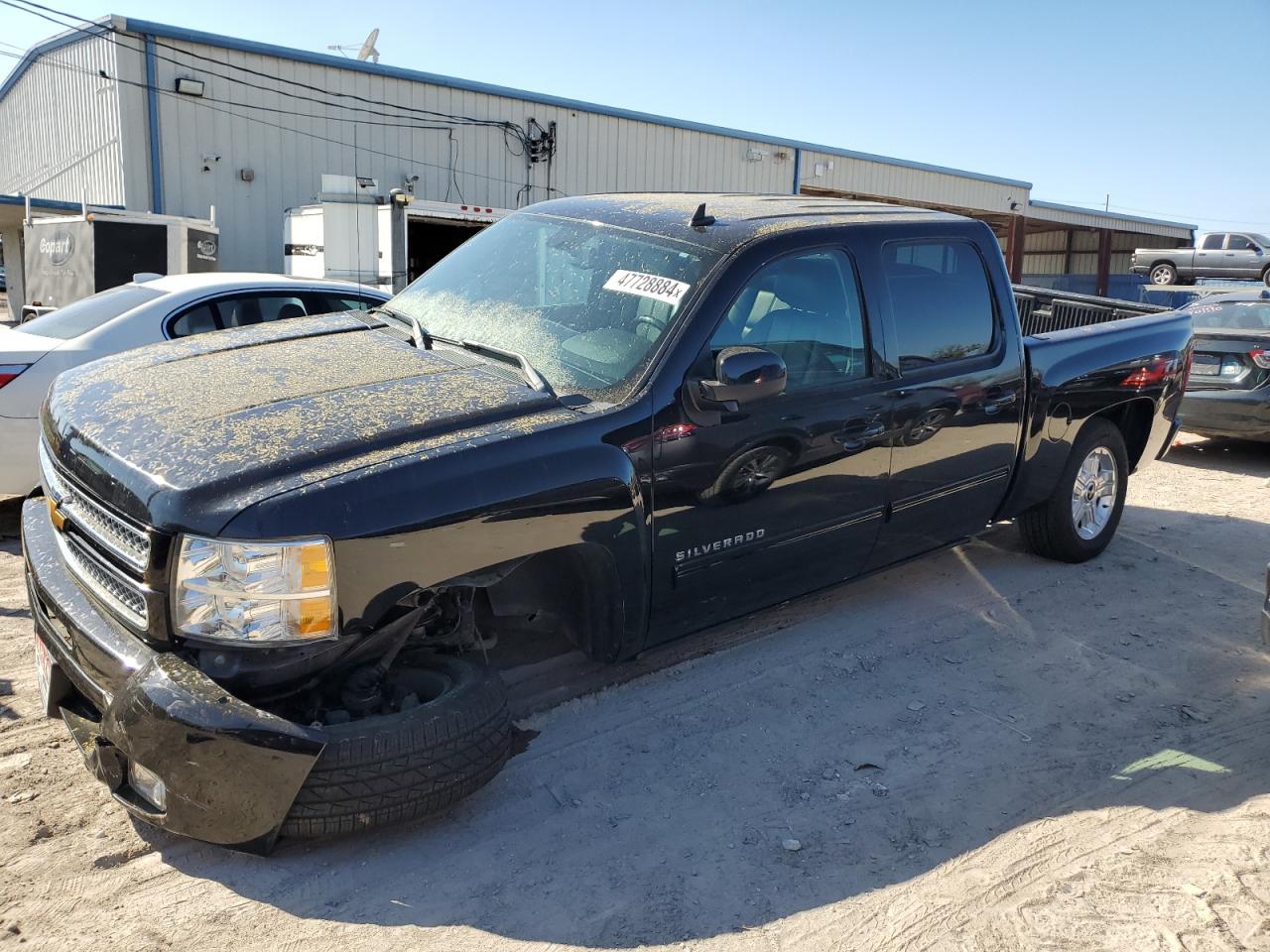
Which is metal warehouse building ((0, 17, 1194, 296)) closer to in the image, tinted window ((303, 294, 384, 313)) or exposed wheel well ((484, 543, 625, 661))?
tinted window ((303, 294, 384, 313))

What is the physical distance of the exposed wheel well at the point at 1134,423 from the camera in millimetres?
5977

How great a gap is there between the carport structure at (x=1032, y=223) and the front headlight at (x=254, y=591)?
19484mm

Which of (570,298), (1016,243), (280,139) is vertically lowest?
(570,298)

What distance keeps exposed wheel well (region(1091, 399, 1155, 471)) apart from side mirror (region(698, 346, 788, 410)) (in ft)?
10.9

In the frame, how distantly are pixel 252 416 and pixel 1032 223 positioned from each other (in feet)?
140

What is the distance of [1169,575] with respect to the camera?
5879mm

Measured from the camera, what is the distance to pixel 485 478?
2990mm

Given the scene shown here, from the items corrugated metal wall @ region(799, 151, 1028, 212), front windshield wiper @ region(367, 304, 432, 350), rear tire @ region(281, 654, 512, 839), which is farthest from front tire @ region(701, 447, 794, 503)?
corrugated metal wall @ region(799, 151, 1028, 212)

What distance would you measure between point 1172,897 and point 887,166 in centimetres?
2743

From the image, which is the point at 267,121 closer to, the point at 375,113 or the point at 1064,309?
the point at 375,113

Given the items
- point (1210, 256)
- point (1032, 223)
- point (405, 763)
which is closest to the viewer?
point (405, 763)

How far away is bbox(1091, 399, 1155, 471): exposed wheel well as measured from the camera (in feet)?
19.6

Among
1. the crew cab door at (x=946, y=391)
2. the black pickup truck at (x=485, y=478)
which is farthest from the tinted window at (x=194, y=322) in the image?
the crew cab door at (x=946, y=391)

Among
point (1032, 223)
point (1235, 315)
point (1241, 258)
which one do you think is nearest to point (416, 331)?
point (1235, 315)
